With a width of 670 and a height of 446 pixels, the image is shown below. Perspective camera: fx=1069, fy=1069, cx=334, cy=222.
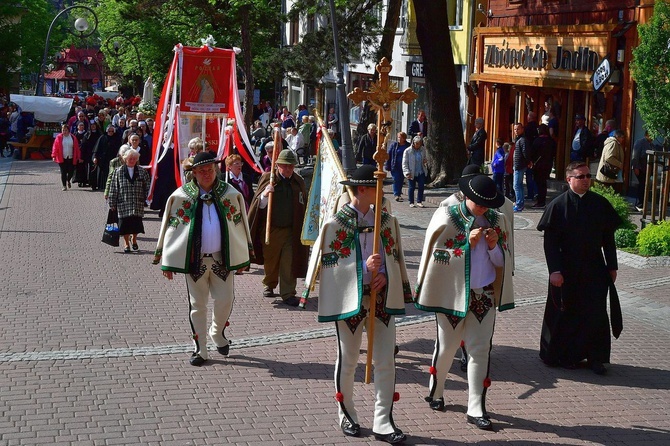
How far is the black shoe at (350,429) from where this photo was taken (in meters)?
7.22

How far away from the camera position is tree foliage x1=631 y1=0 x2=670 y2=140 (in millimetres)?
16781

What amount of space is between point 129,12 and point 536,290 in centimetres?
2887

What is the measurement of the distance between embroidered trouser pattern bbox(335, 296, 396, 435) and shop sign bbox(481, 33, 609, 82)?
1692 centimetres

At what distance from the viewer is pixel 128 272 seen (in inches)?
553

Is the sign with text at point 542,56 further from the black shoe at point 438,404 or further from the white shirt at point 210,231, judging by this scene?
the black shoe at point 438,404

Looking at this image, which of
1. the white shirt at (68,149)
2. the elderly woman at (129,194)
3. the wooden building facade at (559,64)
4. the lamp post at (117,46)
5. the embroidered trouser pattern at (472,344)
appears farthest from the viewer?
the lamp post at (117,46)

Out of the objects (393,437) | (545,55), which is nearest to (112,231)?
(393,437)

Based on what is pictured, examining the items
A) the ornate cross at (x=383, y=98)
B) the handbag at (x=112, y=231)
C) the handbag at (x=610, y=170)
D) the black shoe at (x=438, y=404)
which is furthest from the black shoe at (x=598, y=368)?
the handbag at (x=610, y=170)

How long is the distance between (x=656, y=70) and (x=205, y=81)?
8137mm

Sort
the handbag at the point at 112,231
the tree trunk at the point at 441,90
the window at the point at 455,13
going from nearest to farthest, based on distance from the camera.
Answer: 1. the handbag at the point at 112,231
2. the tree trunk at the point at 441,90
3. the window at the point at 455,13

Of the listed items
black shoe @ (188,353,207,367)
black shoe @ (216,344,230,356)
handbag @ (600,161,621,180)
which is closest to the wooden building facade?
handbag @ (600,161,621,180)

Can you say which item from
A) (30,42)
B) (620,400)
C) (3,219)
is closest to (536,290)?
(620,400)

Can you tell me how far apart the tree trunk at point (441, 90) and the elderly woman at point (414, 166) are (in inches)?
96.3

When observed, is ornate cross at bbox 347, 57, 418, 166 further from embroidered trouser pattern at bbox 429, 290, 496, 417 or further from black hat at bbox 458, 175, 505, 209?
embroidered trouser pattern at bbox 429, 290, 496, 417
